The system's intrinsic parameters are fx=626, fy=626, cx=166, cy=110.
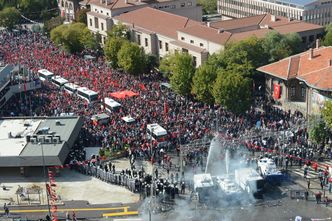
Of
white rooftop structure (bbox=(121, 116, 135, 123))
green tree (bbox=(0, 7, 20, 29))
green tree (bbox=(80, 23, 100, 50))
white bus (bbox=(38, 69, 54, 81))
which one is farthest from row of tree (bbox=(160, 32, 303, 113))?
green tree (bbox=(0, 7, 20, 29))

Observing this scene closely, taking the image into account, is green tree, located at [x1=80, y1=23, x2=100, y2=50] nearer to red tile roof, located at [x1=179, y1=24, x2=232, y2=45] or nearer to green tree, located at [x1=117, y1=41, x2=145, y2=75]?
green tree, located at [x1=117, y1=41, x2=145, y2=75]

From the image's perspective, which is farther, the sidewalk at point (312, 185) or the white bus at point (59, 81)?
the white bus at point (59, 81)

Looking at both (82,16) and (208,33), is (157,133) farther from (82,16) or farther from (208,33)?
(82,16)

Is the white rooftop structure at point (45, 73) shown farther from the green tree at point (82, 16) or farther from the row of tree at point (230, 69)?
the green tree at point (82, 16)

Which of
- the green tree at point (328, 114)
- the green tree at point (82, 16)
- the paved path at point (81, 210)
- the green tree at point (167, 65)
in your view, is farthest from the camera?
the green tree at point (82, 16)

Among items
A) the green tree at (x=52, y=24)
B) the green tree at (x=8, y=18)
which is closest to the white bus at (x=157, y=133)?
the green tree at (x=52, y=24)

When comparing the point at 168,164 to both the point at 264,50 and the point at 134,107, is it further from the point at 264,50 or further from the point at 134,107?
the point at 264,50
